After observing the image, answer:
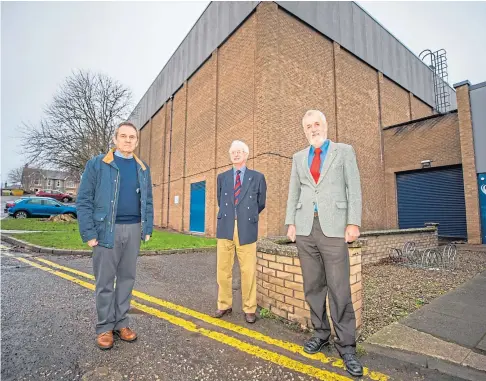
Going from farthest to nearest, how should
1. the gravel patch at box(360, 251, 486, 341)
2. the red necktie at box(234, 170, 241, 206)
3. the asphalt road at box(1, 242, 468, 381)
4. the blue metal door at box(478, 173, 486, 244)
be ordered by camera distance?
the blue metal door at box(478, 173, 486, 244), the gravel patch at box(360, 251, 486, 341), the red necktie at box(234, 170, 241, 206), the asphalt road at box(1, 242, 468, 381)

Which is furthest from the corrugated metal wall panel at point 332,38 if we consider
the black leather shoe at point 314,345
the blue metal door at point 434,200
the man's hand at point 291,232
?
the black leather shoe at point 314,345

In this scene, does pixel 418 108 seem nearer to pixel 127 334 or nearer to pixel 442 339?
pixel 442 339

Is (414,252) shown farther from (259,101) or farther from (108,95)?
(108,95)

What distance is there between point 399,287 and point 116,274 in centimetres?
462

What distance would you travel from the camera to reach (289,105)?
440 inches

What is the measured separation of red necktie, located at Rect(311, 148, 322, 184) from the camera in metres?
2.42

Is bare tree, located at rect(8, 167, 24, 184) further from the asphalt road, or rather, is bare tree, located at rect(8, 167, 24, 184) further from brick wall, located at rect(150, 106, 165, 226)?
the asphalt road

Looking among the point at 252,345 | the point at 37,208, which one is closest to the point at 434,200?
the point at 252,345

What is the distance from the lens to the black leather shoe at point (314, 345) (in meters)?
2.30

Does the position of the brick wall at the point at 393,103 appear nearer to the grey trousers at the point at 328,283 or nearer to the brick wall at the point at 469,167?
the brick wall at the point at 469,167

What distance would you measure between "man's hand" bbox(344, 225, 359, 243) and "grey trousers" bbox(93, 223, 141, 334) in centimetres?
200

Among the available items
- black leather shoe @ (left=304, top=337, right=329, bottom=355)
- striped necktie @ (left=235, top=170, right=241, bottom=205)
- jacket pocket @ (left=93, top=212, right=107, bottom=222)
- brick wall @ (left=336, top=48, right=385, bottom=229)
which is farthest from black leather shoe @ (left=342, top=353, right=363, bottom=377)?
brick wall @ (left=336, top=48, right=385, bottom=229)

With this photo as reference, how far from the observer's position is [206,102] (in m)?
14.6

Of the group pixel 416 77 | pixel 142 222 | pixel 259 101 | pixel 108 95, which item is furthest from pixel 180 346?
pixel 108 95
